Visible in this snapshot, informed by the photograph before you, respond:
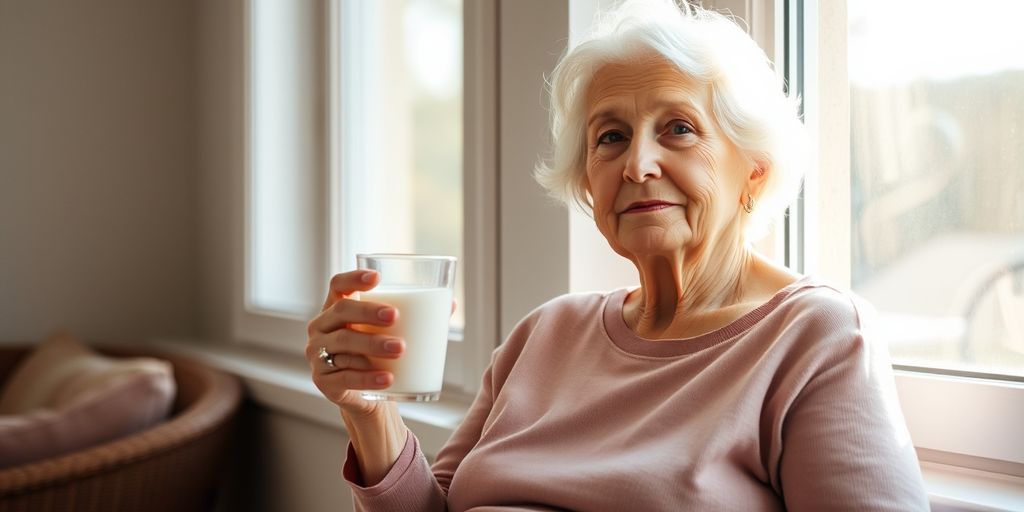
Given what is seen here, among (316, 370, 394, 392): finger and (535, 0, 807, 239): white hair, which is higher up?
(535, 0, 807, 239): white hair

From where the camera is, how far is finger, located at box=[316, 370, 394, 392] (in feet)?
3.36

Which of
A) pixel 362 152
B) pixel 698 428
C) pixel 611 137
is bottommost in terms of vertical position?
pixel 698 428

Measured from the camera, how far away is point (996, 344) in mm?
1221

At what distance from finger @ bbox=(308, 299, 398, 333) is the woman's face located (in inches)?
13.7

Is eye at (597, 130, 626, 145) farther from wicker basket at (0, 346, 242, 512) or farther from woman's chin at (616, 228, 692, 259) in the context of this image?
wicker basket at (0, 346, 242, 512)

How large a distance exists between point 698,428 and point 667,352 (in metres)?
0.15

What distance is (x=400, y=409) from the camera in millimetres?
1882

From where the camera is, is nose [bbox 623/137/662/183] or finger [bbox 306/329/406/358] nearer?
finger [bbox 306/329/406/358]

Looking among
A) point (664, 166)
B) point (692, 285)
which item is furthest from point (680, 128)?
point (692, 285)

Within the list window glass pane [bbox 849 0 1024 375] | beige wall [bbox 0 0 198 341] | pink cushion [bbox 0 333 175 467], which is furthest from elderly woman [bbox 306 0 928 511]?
beige wall [bbox 0 0 198 341]

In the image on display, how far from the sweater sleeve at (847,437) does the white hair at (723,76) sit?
276mm

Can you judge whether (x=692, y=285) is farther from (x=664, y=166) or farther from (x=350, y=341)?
(x=350, y=341)

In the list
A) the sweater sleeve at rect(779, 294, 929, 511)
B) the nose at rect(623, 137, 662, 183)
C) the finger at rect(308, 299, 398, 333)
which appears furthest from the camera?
the nose at rect(623, 137, 662, 183)

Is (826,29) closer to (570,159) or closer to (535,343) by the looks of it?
(570,159)
